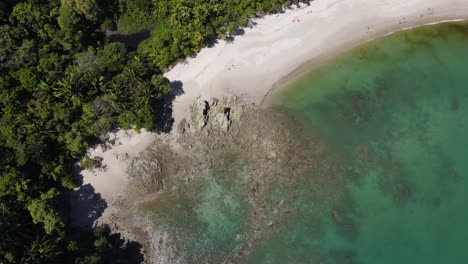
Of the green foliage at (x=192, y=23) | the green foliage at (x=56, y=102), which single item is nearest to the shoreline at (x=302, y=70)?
the green foliage at (x=192, y=23)

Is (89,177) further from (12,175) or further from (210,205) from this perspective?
(210,205)

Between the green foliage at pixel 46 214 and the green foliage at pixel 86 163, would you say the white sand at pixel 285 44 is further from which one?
the green foliage at pixel 46 214

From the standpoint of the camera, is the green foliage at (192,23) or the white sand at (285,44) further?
the white sand at (285,44)

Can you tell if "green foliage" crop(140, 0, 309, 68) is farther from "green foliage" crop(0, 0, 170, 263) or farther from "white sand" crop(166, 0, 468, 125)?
"green foliage" crop(0, 0, 170, 263)

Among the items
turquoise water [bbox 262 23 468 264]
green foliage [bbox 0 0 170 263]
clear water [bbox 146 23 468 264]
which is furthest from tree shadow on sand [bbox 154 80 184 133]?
turquoise water [bbox 262 23 468 264]

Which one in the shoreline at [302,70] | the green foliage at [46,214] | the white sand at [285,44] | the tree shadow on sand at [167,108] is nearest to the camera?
the green foliage at [46,214]
